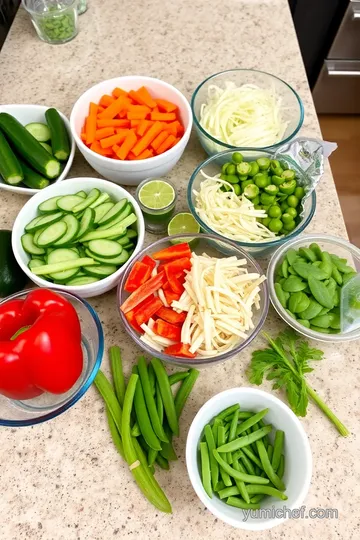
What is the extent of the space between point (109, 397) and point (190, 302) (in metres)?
0.31

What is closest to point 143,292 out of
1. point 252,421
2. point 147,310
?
point 147,310

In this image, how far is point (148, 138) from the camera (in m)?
1.36

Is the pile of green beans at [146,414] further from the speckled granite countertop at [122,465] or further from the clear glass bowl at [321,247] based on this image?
the clear glass bowl at [321,247]

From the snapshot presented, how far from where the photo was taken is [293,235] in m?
1.21

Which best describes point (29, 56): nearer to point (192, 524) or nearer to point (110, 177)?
point (110, 177)

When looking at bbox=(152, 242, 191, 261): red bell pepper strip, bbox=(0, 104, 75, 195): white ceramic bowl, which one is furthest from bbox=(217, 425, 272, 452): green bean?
bbox=(0, 104, 75, 195): white ceramic bowl

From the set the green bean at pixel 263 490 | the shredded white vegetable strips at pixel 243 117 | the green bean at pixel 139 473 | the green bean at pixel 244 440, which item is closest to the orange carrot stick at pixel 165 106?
the shredded white vegetable strips at pixel 243 117

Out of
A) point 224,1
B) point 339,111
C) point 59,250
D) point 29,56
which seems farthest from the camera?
point 339,111

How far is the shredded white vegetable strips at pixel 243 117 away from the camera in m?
1.41

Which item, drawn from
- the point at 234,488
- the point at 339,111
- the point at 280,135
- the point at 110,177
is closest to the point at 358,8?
the point at 339,111

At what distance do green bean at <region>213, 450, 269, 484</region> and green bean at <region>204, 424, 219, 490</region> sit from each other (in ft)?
0.04

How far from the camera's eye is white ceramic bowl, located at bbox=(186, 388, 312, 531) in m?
0.84

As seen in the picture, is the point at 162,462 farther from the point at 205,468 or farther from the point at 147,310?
the point at 147,310

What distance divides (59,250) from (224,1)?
5.15ft
